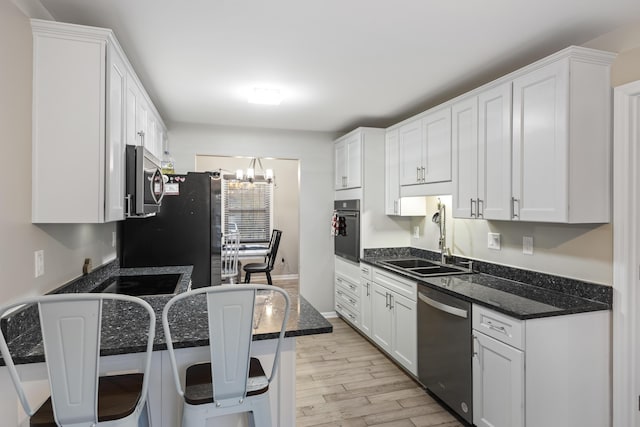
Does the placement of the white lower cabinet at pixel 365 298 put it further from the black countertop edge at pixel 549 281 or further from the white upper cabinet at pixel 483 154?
the white upper cabinet at pixel 483 154

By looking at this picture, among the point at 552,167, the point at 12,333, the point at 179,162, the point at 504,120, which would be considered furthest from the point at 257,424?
the point at 179,162

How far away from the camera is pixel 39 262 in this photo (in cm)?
176

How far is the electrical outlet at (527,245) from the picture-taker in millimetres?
2576

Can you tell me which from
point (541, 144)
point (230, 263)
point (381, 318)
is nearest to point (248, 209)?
point (230, 263)

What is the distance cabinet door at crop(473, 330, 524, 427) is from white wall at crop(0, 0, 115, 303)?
7.90 ft

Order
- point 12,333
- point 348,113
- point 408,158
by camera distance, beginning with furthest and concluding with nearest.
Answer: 1. point 348,113
2. point 408,158
3. point 12,333

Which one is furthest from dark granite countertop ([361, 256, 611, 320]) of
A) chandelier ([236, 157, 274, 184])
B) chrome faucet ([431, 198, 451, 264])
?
chandelier ([236, 157, 274, 184])

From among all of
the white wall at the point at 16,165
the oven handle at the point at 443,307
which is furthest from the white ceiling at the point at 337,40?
the oven handle at the point at 443,307

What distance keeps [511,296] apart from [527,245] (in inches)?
19.4

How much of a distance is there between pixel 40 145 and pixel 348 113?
2.82 m

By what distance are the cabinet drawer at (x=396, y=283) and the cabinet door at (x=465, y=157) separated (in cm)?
67

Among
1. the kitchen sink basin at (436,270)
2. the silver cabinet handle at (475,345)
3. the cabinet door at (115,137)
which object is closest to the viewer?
the cabinet door at (115,137)

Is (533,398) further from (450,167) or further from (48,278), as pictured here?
(48,278)

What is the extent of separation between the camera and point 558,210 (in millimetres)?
2045
